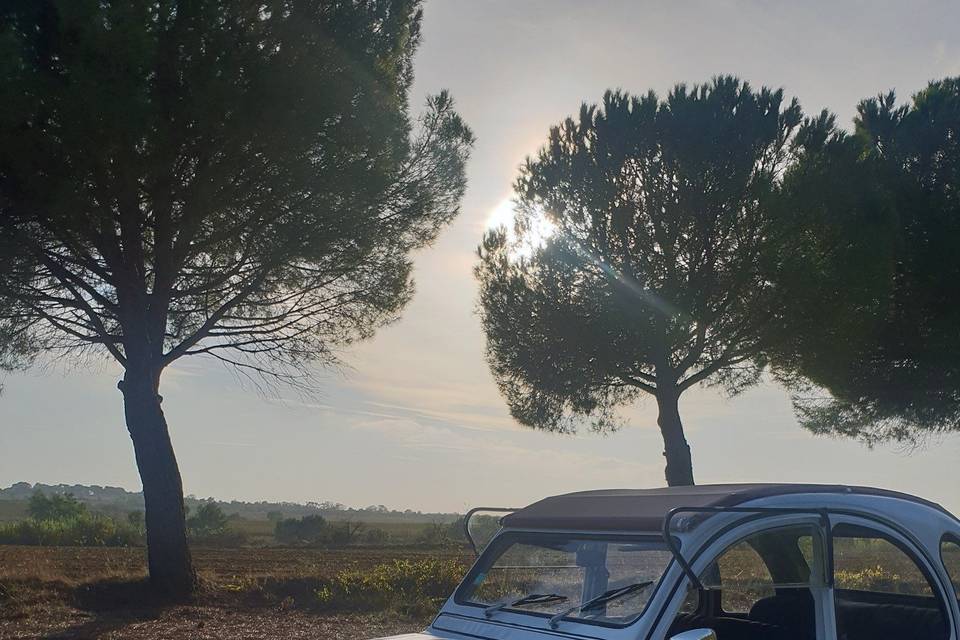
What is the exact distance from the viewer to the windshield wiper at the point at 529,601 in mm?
4270

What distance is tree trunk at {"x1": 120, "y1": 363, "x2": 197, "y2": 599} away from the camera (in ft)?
40.0

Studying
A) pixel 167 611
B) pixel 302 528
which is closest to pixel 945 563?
pixel 167 611

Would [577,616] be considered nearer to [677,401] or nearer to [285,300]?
[285,300]

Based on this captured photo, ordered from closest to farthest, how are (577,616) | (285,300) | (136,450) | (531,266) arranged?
(577,616) → (136,450) → (285,300) → (531,266)

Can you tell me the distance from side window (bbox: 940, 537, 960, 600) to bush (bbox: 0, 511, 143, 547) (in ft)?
79.3

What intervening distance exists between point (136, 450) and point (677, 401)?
9094mm

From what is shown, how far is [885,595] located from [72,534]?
84.6 ft

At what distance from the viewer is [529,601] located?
4.33m

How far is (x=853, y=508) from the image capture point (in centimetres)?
420

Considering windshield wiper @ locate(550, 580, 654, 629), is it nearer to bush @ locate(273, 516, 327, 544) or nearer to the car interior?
the car interior

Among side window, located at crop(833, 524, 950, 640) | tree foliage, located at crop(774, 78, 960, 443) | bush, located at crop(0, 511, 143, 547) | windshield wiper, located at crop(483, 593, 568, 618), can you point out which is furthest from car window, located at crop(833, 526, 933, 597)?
bush, located at crop(0, 511, 143, 547)

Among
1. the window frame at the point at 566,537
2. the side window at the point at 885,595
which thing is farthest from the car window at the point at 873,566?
the window frame at the point at 566,537

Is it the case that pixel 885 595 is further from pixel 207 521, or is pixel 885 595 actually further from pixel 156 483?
pixel 207 521

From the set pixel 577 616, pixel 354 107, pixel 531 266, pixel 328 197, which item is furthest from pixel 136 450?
pixel 577 616
